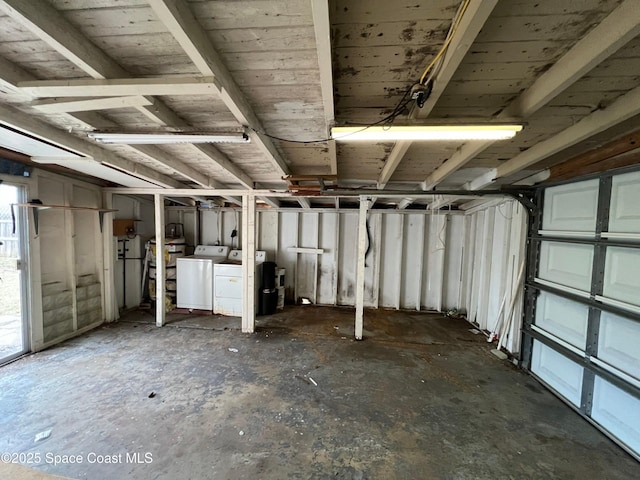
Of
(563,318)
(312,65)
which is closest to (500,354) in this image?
(563,318)

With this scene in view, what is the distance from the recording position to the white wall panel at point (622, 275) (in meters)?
1.91

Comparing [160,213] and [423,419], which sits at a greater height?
[160,213]

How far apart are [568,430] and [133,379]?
4.14 metres

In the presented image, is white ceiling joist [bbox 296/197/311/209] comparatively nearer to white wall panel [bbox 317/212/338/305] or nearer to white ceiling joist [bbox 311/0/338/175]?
white wall panel [bbox 317/212/338/305]

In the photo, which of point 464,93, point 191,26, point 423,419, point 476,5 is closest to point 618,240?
point 464,93

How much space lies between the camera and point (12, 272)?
2896 millimetres

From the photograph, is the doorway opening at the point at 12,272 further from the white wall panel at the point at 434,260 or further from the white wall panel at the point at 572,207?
the white wall panel at the point at 434,260

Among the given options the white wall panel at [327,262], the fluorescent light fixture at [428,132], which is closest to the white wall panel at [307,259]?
the white wall panel at [327,262]

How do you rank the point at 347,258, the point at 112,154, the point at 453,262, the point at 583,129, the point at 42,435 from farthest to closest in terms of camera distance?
1. the point at 347,258
2. the point at 453,262
3. the point at 112,154
4. the point at 42,435
5. the point at 583,129

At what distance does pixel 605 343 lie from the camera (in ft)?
6.91

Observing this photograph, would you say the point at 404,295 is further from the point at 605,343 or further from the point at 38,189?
the point at 38,189

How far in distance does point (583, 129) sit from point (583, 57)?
0.94 meters

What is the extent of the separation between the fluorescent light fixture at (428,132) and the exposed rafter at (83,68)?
0.84 metres

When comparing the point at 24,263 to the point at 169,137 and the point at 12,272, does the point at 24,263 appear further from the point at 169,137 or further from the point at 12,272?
the point at 169,137
